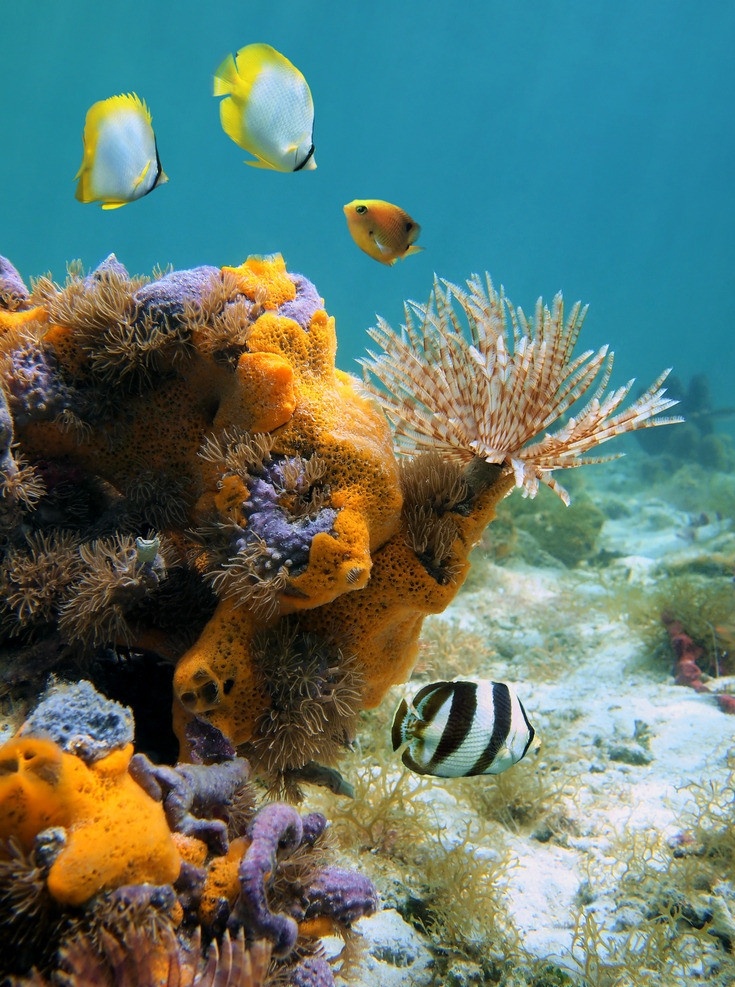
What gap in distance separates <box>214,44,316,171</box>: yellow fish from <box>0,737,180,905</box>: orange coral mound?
9.59 feet

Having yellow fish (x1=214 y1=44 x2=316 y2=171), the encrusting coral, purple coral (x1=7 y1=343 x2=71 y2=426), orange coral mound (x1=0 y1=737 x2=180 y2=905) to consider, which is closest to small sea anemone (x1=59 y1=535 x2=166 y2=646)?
the encrusting coral

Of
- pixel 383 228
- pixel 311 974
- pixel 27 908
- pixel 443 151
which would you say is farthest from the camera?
pixel 443 151

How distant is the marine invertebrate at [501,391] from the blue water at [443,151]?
219 feet

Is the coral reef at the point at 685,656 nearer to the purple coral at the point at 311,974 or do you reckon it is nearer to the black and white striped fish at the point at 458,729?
the black and white striped fish at the point at 458,729

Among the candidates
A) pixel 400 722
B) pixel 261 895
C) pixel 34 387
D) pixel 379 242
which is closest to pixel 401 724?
pixel 400 722

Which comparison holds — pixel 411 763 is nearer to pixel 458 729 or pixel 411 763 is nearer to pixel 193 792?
pixel 458 729

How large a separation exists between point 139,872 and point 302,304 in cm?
235

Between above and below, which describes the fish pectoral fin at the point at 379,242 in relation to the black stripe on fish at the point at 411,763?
above

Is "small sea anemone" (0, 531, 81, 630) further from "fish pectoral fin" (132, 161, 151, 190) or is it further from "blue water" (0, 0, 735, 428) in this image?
"blue water" (0, 0, 735, 428)

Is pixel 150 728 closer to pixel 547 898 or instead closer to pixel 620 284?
pixel 547 898

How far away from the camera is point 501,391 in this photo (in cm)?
239

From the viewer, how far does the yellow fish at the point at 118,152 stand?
2.77m

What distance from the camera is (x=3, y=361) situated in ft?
8.04

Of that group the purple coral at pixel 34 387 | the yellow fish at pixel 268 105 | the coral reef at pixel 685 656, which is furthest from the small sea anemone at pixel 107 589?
the coral reef at pixel 685 656
